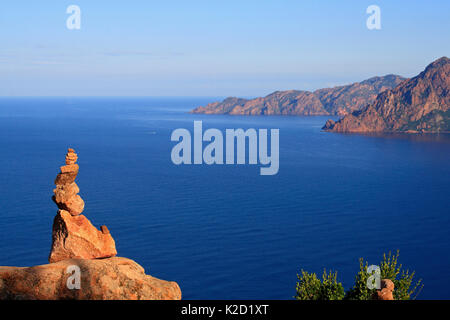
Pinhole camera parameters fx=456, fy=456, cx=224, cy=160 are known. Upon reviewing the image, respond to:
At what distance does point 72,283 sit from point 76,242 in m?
10.9

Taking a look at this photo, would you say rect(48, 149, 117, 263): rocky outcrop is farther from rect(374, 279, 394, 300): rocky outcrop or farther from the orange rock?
rect(374, 279, 394, 300): rocky outcrop

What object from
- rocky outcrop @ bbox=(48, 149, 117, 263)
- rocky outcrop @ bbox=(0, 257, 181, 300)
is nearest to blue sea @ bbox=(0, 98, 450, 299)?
rocky outcrop @ bbox=(48, 149, 117, 263)

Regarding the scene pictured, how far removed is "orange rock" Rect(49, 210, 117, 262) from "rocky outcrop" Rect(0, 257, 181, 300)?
8567 millimetres

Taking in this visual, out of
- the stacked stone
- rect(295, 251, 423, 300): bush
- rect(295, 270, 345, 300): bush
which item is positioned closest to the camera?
the stacked stone

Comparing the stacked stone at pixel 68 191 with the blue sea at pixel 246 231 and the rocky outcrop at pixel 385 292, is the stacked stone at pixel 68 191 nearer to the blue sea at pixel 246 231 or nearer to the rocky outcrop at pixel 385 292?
the rocky outcrop at pixel 385 292

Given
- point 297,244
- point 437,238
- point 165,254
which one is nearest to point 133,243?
point 165,254

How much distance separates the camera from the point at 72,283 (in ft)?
98.8

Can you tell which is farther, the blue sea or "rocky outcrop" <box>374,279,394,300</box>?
the blue sea

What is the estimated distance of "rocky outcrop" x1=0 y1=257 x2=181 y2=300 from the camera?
1164 inches

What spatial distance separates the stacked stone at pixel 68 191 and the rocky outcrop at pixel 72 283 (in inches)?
425

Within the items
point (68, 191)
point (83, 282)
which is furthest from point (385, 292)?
point (68, 191)

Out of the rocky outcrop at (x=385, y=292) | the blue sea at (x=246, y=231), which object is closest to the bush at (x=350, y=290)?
the rocky outcrop at (x=385, y=292)

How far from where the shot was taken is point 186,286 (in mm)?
104875

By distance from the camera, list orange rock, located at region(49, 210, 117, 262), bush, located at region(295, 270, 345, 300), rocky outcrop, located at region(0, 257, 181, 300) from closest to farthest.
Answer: rocky outcrop, located at region(0, 257, 181, 300) → orange rock, located at region(49, 210, 117, 262) → bush, located at region(295, 270, 345, 300)
